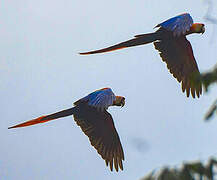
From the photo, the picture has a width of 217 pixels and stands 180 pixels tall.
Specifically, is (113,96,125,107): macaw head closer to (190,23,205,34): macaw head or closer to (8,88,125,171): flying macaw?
(8,88,125,171): flying macaw

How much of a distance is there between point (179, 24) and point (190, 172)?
7261 mm

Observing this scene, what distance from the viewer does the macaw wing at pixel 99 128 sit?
11.0 meters

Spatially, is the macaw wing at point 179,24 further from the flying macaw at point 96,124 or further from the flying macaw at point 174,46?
the flying macaw at point 96,124

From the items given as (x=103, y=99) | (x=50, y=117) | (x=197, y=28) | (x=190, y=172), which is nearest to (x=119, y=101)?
(x=103, y=99)

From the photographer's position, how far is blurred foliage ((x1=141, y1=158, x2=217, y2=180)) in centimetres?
374

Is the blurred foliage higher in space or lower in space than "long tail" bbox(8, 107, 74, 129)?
higher

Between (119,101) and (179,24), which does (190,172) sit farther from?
(119,101)

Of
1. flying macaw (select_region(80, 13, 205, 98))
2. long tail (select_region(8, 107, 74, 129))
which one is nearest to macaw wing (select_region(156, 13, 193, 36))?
flying macaw (select_region(80, 13, 205, 98))

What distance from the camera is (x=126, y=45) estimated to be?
11055mm

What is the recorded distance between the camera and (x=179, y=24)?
10.9 metres

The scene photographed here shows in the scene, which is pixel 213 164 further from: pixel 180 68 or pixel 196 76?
pixel 180 68

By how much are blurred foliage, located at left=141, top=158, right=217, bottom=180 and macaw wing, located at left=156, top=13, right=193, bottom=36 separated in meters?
7.13

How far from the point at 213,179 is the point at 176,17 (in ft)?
24.4

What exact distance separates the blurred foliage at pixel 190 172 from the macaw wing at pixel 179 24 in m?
7.13
